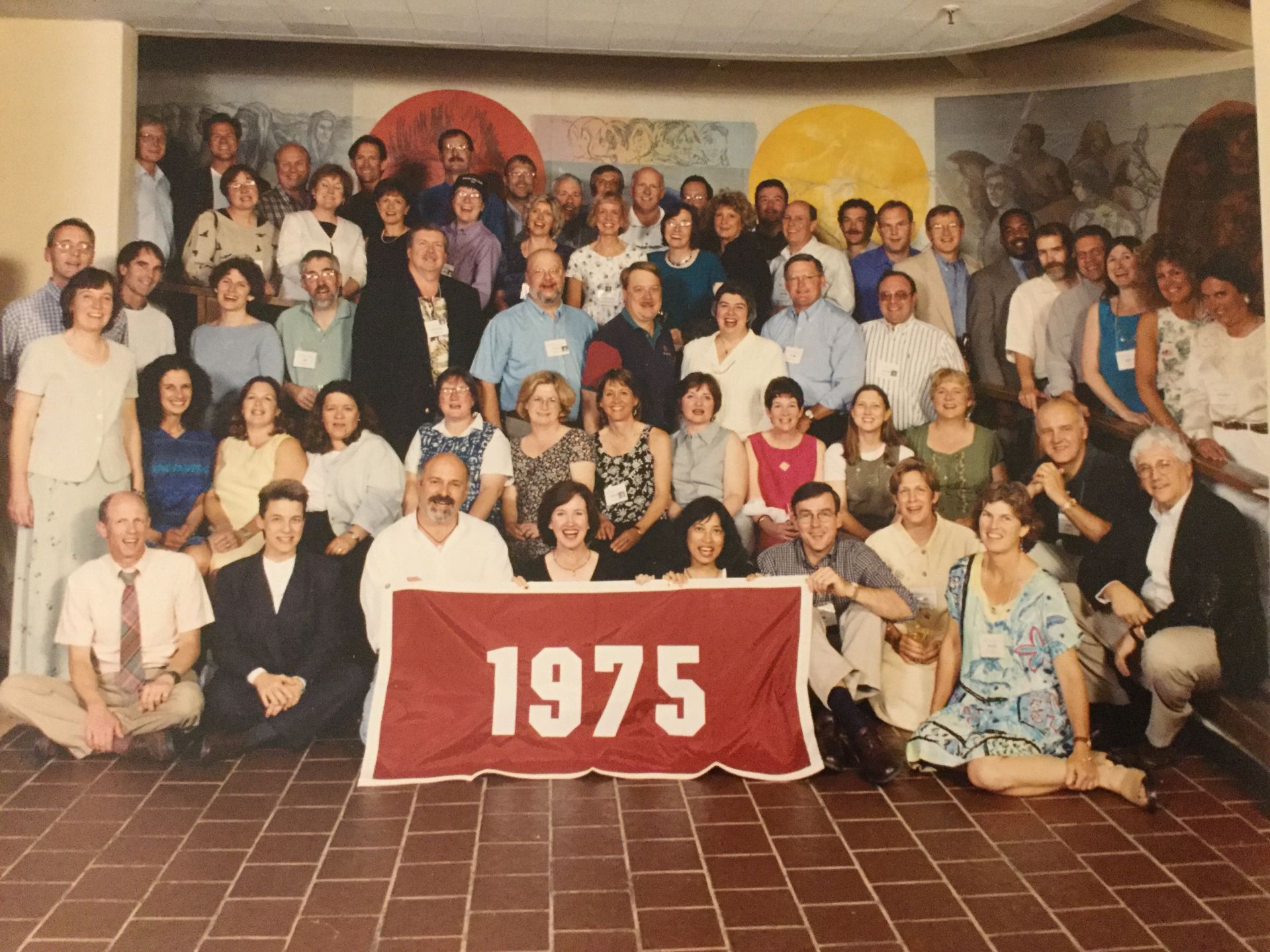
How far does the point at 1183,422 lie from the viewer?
610 centimetres

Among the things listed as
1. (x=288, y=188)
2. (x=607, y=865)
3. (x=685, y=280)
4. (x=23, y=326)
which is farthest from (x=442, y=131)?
(x=607, y=865)

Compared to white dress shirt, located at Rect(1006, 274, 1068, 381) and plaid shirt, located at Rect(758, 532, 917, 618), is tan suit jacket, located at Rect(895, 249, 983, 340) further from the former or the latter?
plaid shirt, located at Rect(758, 532, 917, 618)

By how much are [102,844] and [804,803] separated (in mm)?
2926

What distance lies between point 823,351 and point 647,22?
1.98 meters

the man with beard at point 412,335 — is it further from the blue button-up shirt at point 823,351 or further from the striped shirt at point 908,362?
the striped shirt at point 908,362

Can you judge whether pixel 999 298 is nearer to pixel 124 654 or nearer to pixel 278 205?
pixel 278 205

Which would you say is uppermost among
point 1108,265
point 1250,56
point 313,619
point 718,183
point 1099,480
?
point 1250,56

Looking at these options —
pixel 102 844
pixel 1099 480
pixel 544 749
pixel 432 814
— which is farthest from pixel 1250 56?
pixel 102 844

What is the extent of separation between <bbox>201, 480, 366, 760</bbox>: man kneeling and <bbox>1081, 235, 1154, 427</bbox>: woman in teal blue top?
167 inches

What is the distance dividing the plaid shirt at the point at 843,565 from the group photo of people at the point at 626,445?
2cm

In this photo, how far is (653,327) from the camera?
6453 millimetres

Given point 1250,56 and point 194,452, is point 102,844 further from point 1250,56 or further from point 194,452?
point 1250,56

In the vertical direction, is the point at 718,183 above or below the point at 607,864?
above

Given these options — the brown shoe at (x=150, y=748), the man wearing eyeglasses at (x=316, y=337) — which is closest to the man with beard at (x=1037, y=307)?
the man wearing eyeglasses at (x=316, y=337)
